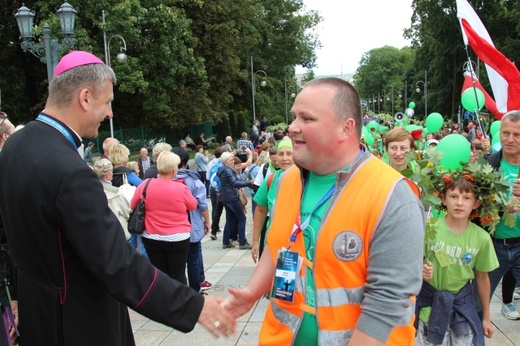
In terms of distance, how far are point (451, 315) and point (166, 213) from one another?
319 centimetres

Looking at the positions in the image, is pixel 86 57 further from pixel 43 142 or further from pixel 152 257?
pixel 152 257

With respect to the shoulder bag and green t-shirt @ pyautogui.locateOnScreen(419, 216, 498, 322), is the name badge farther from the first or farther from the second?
the shoulder bag

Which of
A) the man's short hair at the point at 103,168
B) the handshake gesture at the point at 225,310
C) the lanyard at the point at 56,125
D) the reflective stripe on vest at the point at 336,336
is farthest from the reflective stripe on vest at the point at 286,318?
the man's short hair at the point at 103,168

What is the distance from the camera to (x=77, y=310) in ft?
7.78

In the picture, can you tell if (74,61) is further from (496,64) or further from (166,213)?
(496,64)

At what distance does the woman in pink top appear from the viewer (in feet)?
18.9

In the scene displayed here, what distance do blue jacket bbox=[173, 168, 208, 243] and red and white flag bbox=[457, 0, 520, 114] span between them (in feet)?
18.4

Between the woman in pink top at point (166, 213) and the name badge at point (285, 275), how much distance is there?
359 cm

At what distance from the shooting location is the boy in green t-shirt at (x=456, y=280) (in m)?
3.69

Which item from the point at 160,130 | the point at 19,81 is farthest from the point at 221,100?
the point at 19,81

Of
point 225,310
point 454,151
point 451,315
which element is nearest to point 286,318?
point 225,310

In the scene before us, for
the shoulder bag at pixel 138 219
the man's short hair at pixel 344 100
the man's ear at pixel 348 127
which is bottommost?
the shoulder bag at pixel 138 219

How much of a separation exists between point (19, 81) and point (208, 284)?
25011 millimetres

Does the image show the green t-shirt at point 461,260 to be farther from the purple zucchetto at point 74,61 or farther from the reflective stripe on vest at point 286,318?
the purple zucchetto at point 74,61
